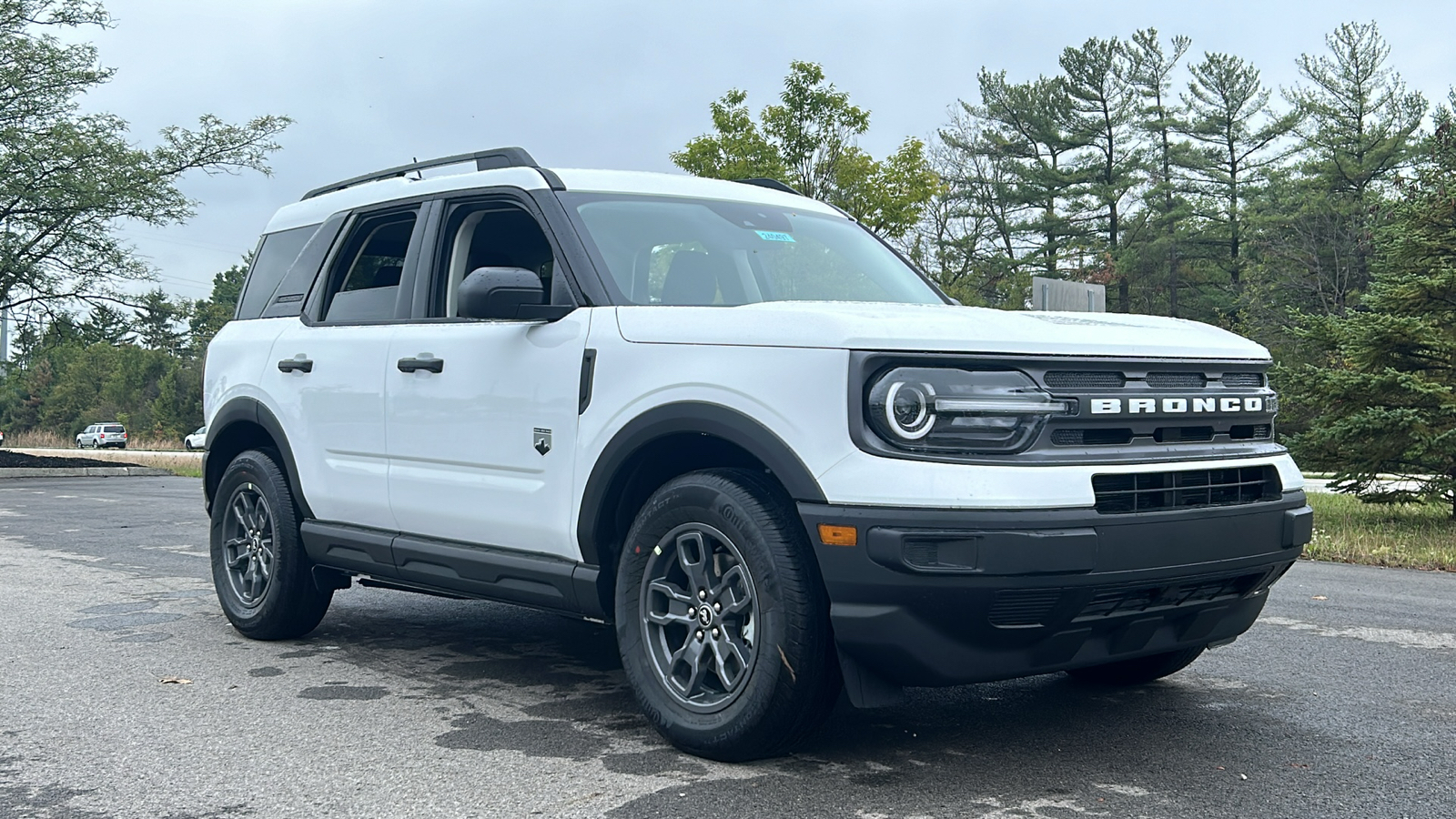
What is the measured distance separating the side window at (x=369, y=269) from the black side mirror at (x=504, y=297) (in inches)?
44.9

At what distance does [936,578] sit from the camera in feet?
12.0

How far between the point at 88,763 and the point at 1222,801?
134 inches

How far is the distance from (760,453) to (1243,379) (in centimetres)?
167

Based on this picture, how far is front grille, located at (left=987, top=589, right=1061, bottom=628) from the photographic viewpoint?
12.1ft

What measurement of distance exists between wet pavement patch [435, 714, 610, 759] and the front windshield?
148 centimetres

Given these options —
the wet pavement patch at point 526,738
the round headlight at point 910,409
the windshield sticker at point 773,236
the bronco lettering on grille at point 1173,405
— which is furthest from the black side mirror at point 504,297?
the bronco lettering on grille at point 1173,405

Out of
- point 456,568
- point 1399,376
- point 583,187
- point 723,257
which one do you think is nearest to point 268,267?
point 583,187

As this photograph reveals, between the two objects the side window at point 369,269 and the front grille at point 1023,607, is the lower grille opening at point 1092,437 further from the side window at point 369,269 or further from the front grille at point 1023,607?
the side window at point 369,269

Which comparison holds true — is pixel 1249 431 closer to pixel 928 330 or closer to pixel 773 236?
pixel 928 330

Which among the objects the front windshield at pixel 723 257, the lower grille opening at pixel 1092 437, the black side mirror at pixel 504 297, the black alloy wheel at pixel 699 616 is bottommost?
the black alloy wheel at pixel 699 616

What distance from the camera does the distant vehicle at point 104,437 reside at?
8062 centimetres

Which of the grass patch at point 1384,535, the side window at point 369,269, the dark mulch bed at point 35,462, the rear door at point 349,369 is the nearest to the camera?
the rear door at point 349,369

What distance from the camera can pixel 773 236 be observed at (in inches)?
214

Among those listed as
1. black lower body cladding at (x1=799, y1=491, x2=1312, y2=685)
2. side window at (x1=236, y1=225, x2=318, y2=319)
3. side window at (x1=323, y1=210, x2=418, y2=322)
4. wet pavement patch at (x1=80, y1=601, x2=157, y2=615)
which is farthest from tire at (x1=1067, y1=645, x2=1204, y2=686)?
wet pavement patch at (x1=80, y1=601, x2=157, y2=615)
